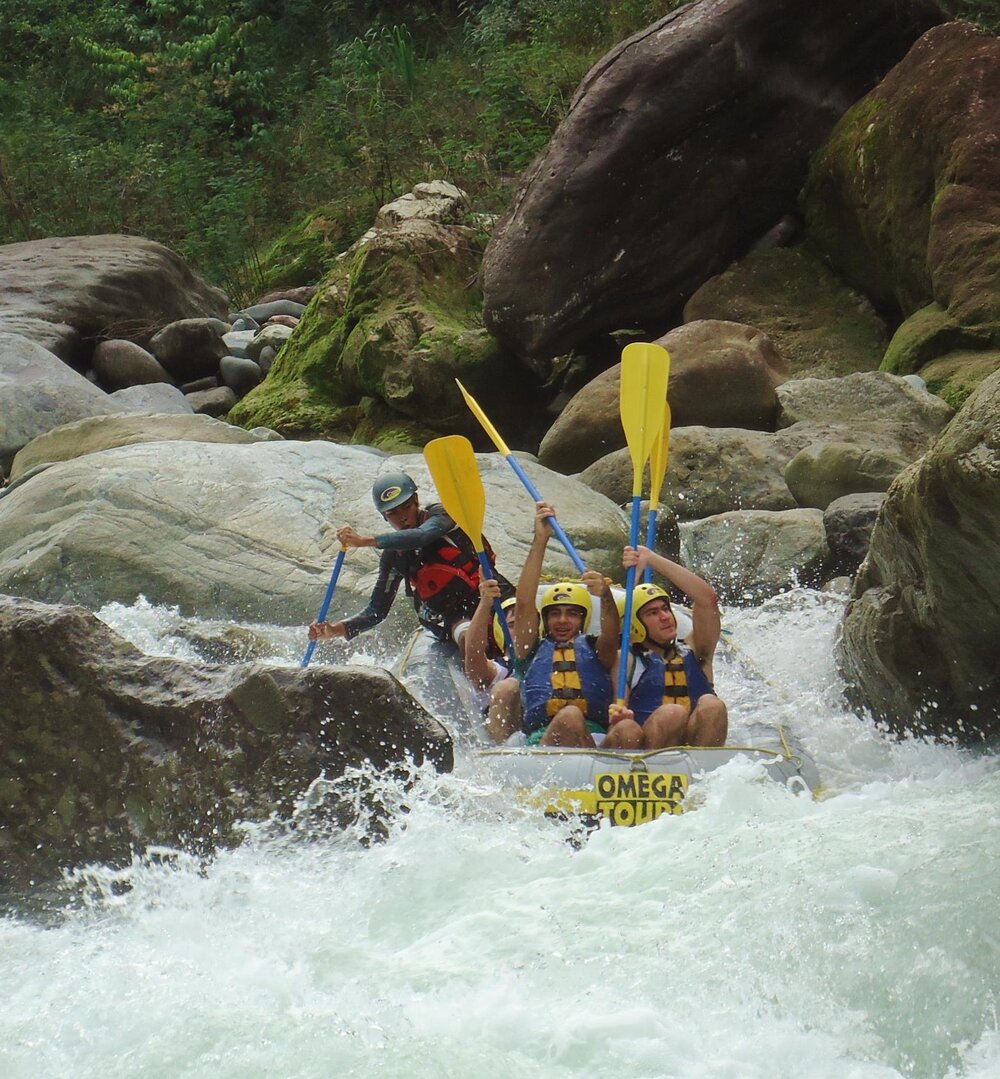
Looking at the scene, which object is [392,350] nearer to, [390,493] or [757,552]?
[757,552]

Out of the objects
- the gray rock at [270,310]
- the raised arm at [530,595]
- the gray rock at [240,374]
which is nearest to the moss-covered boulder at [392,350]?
the gray rock at [240,374]

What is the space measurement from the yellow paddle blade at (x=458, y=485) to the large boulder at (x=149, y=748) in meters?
2.05

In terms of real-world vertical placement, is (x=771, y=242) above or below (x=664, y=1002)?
below

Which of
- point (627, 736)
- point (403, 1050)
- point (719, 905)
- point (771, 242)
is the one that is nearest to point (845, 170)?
point (771, 242)

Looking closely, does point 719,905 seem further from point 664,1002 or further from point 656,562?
point 656,562

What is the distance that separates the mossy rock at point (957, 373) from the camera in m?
7.80

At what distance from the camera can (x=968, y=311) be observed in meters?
8.04

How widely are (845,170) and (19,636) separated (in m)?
7.38

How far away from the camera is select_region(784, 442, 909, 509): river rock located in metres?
7.05

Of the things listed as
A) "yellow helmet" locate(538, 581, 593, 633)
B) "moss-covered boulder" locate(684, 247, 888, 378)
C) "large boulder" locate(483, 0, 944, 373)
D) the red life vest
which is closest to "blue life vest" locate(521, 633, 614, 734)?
"yellow helmet" locate(538, 581, 593, 633)

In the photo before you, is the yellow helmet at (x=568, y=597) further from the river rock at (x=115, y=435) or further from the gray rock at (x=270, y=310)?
the gray rock at (x=270, y=310)

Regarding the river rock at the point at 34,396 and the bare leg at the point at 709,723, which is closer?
the bare leg at the point at 709,723

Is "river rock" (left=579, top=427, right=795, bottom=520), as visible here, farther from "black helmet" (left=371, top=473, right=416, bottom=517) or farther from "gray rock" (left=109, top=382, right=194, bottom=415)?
"gray rock" (left=109, top=382, right=194, bottom=415)


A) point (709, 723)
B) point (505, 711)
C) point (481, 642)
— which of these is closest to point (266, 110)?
point (481, 642)
